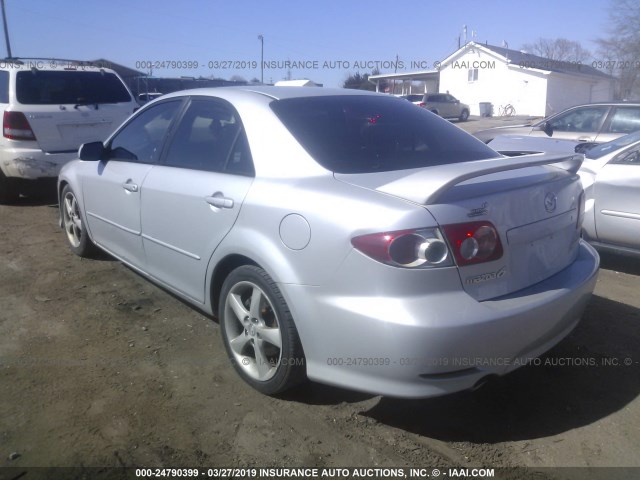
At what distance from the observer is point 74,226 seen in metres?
5.23

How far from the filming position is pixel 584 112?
27.4ft

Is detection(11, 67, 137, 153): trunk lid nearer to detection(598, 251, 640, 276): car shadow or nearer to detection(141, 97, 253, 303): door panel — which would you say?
detection(141, 97, 253, 303): door panel

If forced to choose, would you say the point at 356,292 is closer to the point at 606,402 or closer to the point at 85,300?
the point at 606,402

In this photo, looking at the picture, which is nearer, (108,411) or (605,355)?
(108,411)

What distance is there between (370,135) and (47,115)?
209 inches

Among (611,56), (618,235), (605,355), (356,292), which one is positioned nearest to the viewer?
(356,292)

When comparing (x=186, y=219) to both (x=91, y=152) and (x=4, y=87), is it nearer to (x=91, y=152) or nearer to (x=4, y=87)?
(x=91, y=152)

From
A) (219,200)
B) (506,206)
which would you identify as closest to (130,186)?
(219,200)

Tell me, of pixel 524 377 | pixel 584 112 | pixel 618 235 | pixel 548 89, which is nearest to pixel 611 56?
pixel 548 89

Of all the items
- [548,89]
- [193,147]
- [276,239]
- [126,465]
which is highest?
[548,89]

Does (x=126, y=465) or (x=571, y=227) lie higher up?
(x=571, y=227)

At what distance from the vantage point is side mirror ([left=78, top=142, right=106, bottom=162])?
4.35 m

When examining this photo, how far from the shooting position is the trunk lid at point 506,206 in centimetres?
238

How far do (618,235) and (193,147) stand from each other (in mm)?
3550
